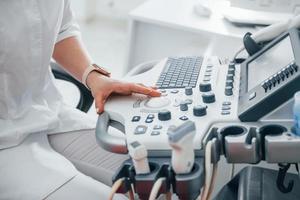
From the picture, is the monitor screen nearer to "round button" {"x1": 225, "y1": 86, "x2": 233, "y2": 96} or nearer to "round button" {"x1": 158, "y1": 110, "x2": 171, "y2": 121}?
"round button" {"x1": 225, "y1": 86, "x2": 233, "y2": 96}

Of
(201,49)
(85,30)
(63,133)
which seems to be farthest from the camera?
(85,30)

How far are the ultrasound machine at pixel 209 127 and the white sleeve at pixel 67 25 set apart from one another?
1.01 ft

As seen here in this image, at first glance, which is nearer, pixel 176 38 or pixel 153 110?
pixel 153 110

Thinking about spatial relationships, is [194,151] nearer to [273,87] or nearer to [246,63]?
[273,87]

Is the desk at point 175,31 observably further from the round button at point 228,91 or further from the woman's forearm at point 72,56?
the round button at point 228,91

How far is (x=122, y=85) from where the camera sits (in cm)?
90

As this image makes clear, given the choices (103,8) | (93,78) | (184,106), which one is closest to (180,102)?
(184,106)

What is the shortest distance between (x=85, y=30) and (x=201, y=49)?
159 centimetres

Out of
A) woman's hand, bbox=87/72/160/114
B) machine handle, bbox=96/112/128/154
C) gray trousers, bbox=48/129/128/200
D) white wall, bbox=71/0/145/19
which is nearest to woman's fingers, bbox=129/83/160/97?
woman's hand, bbox=87/72/160/114

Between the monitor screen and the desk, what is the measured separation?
0.37 m

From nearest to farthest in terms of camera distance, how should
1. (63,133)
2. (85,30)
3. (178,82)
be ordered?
(178,82) < (63,133) < (85,30)

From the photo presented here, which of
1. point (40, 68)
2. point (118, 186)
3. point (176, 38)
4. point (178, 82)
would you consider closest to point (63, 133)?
point (40, 68)

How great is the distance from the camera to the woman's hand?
0.86m

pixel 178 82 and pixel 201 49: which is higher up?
pixel 178 82
